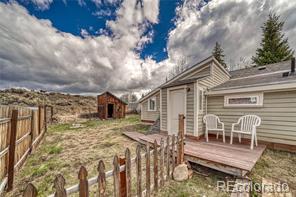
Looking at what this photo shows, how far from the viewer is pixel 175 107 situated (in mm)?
6758

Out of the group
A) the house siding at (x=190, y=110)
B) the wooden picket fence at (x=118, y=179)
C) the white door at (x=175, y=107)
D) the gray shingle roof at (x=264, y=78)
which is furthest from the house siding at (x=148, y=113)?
the wooden picket fence at (x=118, y=179)

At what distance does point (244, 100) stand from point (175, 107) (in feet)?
9.30

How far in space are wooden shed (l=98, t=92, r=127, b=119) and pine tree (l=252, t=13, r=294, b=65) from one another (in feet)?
59.7

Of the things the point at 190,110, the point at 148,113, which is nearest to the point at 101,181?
the point at 190,110

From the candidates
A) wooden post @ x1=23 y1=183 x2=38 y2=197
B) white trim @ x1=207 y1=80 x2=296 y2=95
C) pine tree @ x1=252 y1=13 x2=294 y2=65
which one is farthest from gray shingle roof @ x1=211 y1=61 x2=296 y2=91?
pine tree @ x1=252 y1=13 x2=294 y2=65

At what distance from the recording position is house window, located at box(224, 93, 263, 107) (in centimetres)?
526

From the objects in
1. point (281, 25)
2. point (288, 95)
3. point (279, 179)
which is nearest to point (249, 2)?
point (288, 95)

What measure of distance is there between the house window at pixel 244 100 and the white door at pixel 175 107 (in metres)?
1.89

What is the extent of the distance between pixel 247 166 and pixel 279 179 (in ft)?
2.81

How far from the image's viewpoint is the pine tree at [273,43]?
15680mm

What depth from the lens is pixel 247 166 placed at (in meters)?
2.92

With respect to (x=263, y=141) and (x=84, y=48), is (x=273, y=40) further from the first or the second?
(x=84, y=48)

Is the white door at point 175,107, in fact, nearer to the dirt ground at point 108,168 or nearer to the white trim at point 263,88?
the white trim at point 263,88

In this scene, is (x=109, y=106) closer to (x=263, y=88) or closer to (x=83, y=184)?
(x=263, y=88)
